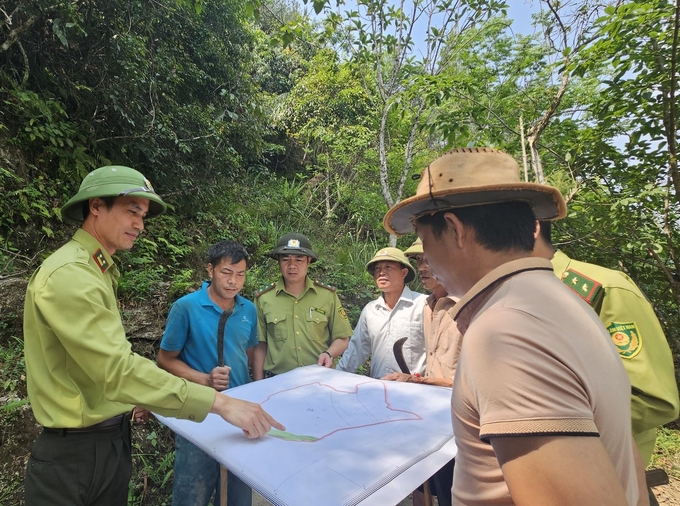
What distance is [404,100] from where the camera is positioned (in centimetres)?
505

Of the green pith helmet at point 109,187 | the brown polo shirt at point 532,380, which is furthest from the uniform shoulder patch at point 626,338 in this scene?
the green pith helmet at point 109,187

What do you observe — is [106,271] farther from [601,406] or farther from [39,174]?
[39,174]

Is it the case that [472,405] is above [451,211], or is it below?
below

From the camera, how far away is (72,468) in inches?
59.9

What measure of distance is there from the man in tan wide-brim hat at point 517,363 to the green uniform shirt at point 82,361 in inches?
41.8

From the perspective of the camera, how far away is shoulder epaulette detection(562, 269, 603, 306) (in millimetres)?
1580

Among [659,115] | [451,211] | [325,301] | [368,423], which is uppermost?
[659,115]

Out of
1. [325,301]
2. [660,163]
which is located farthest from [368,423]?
[660,163]

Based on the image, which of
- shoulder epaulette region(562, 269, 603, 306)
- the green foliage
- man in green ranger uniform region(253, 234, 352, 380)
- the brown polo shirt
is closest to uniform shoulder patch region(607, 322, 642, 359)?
shoulder epaulette region(562, 269, 603, 306)

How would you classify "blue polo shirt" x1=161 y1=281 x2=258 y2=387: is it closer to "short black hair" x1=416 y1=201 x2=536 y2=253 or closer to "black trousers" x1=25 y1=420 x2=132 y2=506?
"black trousers" x1=25 y1=420 x2=132 y2=506

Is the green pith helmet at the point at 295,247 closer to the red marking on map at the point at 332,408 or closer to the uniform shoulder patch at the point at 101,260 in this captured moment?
the red marking on map at the point at 332,408

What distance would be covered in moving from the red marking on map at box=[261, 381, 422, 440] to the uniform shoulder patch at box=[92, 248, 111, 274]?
1028 mm

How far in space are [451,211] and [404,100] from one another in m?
4.53

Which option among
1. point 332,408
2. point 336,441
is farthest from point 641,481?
point 332,408
